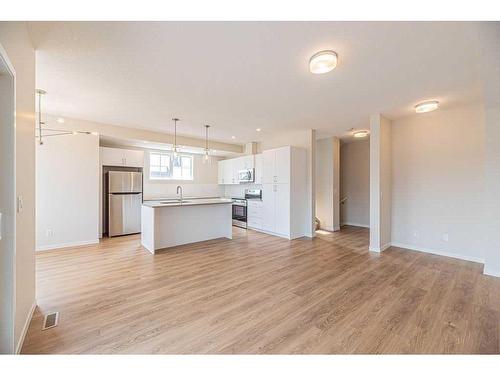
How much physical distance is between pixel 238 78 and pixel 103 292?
10.1ft

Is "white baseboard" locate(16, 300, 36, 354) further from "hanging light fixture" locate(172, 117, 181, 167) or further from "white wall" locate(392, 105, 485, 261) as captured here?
"white wall" locate(392, 105, 485, 261)

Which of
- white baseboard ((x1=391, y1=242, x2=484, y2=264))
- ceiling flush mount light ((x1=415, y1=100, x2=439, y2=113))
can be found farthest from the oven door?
ceiling flush mount light ((x1=415, y1=100, x2=439, y2=113))

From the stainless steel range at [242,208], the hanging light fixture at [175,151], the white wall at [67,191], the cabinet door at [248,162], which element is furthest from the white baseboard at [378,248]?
the white wall at [67,191]

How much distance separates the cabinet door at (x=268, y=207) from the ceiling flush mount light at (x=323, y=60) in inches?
139

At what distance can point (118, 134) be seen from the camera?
4898mm

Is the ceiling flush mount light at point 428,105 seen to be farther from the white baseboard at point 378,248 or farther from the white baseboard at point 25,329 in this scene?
the white baseboard at point 25,329

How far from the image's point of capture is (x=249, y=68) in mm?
2424

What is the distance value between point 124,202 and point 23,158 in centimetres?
392

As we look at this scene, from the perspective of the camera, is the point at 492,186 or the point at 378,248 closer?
the point at 492,186

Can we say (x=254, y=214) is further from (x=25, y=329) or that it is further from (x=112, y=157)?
(x=25, y=329)

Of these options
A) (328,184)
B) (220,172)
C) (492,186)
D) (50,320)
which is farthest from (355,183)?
(50,320)

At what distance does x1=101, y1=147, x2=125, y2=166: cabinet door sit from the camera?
17.0 ft

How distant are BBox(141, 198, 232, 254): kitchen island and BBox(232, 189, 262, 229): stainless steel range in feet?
4.13
